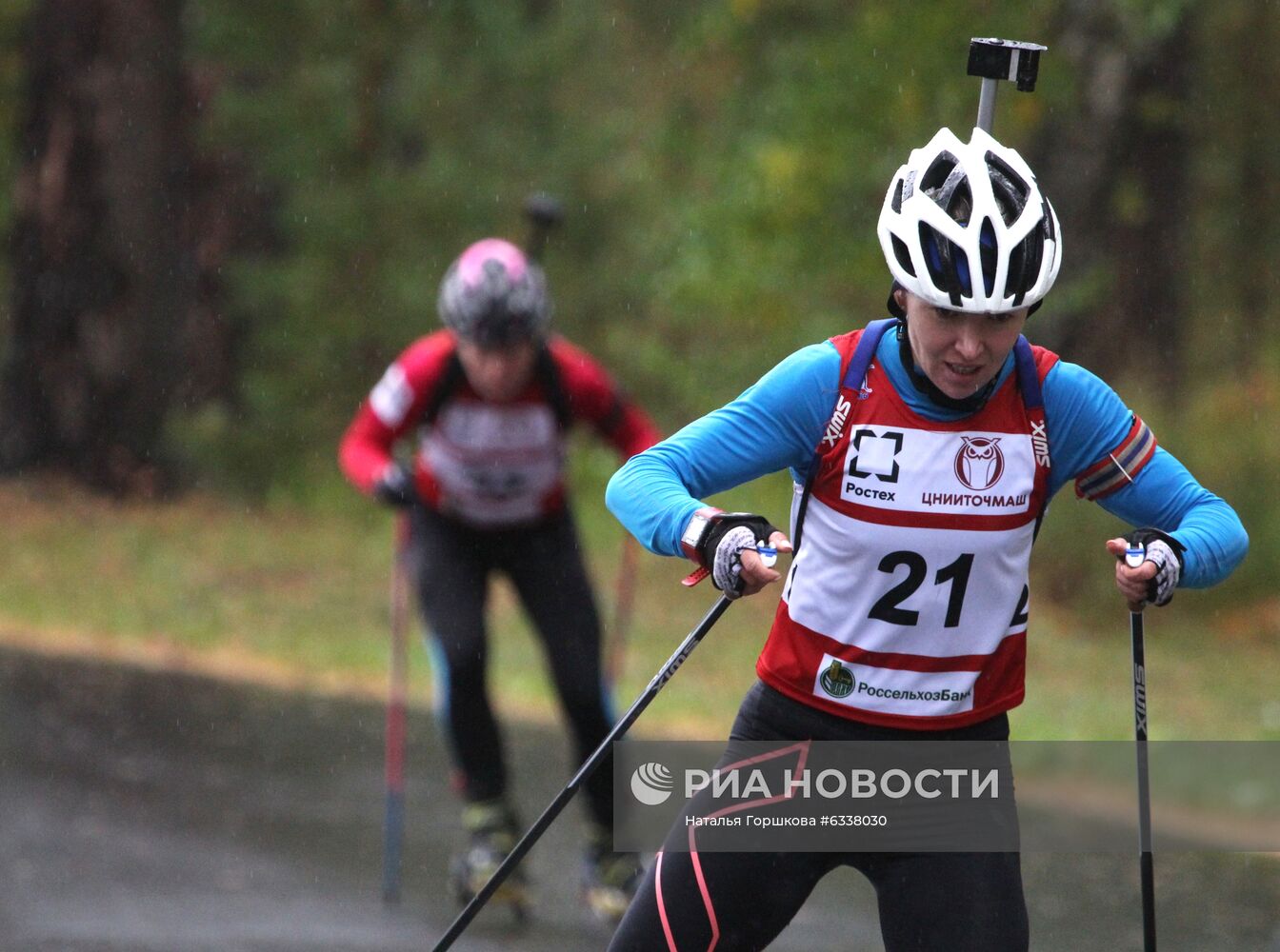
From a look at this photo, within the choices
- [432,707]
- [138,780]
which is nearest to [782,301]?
[432,707]

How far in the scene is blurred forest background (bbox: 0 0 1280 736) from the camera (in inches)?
571

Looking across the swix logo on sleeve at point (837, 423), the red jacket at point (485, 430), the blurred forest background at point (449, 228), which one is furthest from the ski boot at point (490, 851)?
the blurred forest background at point (449, 228)

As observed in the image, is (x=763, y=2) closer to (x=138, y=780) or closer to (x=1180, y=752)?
(x=1180, y=752)

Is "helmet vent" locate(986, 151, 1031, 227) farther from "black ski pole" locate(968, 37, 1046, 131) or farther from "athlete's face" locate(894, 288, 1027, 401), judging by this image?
"black ski pole" locate(968, 37, 1046, 131)

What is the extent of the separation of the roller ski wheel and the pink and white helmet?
6.18 feet

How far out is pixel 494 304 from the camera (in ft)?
22.4

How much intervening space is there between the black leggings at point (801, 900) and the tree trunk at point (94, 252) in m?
16.0

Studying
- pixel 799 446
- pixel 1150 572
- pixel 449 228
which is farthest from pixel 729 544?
pixel 449 228

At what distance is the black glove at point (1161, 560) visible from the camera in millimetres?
3764

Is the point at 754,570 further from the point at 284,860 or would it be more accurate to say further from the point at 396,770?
the point at 284,860

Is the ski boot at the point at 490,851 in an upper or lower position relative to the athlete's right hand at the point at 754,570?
lower

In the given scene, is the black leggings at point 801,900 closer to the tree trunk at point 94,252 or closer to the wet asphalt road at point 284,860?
the wet asphalt road at point 284,860

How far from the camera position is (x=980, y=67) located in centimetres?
429

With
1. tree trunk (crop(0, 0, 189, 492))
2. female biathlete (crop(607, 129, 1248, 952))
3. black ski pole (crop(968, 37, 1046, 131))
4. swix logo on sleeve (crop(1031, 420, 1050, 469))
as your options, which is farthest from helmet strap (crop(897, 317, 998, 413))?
tree trunk (crop(0, 0, 189, 492))
